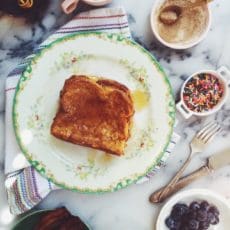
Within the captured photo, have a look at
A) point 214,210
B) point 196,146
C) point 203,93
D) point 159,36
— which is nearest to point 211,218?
point 214,210

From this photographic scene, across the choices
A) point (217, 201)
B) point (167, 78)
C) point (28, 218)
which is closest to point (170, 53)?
point (167, 78)

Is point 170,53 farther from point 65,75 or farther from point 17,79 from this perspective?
point 17,79

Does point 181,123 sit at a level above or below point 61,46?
below

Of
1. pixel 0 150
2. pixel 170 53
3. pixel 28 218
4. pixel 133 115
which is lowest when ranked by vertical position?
pixel 28 218

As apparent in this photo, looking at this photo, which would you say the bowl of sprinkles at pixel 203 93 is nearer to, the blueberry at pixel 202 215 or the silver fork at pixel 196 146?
the silver fork at pixel 196 146

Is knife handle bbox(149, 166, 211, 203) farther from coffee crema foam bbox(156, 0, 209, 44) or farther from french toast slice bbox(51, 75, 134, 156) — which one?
coffee crema foam bbox(156, 0, 209, 44)

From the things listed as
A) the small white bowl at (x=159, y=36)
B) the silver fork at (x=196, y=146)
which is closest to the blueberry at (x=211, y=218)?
the silver fork at (x=196, y=146)

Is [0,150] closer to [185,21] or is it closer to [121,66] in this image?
[121,66]

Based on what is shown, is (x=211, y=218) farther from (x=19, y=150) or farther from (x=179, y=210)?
(x=19, y=150)
